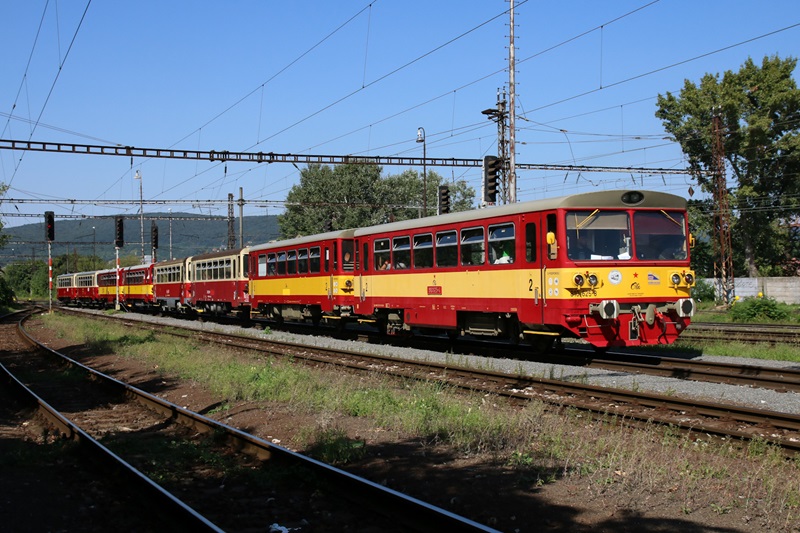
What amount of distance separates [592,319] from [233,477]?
8383 millimetres

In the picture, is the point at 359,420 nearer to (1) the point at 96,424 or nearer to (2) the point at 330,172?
(1) the point at 96,424

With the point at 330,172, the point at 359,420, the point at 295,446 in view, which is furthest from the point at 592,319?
the point at 330,172

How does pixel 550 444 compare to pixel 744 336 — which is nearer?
pixel 550 444

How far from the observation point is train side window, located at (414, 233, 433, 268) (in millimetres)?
17828

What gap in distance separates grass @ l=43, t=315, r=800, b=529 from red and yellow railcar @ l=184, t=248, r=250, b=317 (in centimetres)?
1763

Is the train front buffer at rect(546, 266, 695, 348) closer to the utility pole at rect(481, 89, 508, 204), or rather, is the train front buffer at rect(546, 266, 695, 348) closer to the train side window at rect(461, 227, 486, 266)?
the train side window at rect(461, 227, 486, 266)

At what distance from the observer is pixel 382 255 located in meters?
20.1

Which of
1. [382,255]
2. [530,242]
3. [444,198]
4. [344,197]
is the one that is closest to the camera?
[530,242]

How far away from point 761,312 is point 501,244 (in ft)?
59.6

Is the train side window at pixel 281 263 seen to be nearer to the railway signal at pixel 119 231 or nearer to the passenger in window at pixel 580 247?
the passenger in window at pixel 580 247

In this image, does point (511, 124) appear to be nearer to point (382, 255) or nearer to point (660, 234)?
point (382, 255)

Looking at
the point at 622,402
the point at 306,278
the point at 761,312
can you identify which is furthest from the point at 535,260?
the point at 761,312

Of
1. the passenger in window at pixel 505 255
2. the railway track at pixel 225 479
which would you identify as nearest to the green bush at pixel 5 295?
the railway track at pixel 225 479

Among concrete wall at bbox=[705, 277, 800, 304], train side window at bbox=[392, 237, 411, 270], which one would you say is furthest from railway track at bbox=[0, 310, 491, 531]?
concrete wall at bbox=[705, 277, 800, 304]
